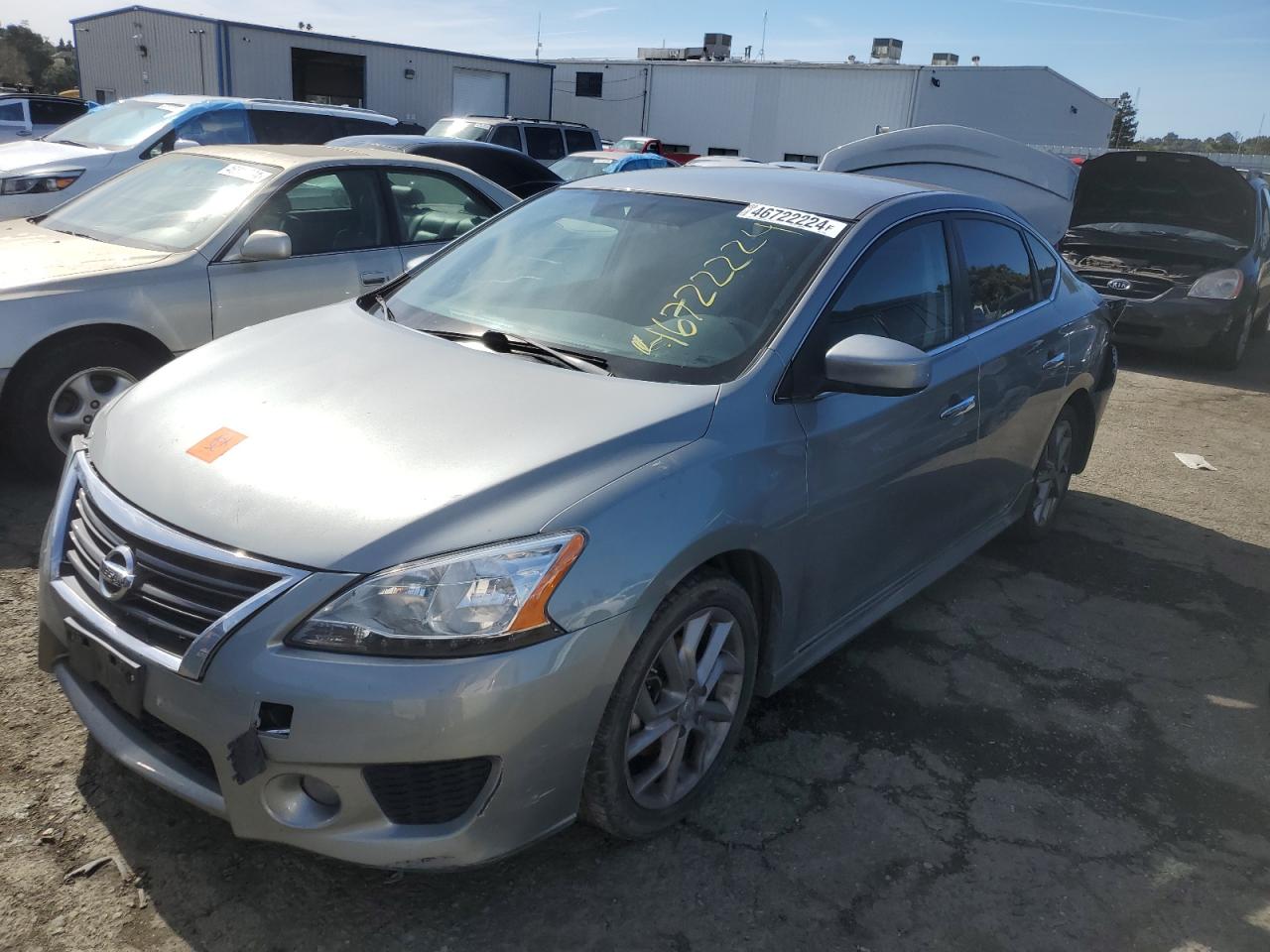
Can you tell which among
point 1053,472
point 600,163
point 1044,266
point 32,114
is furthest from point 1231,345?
point 32,114

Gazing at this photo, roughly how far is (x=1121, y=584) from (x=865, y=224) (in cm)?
249

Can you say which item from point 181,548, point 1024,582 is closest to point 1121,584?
point 1024,582

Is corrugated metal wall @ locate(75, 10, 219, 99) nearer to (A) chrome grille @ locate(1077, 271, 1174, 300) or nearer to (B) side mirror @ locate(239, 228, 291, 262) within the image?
(A) chrome grille @ locate(1077, 271, 1174, 300)

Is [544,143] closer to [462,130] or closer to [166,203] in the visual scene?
[462,130]

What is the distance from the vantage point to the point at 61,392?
4434 mm

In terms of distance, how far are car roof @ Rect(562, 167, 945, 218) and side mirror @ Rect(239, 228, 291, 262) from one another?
5.48 feet

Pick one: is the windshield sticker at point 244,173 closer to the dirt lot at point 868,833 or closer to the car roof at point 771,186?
the dirt lot at point 868,833

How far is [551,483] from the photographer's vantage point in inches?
87.8

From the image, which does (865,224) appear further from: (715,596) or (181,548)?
(181,548)

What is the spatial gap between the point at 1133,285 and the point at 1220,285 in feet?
2.43

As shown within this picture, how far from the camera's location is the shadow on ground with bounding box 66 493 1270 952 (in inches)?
90.8

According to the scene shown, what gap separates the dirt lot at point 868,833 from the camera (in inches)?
89.8

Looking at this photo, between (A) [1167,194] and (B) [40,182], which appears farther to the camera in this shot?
(A) [1167,194]

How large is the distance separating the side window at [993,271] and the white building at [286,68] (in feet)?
89.5
